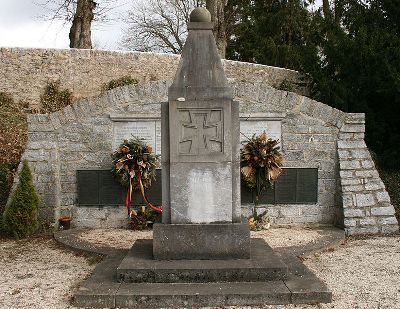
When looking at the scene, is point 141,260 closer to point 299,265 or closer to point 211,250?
point 211,250

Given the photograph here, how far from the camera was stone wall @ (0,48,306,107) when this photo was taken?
14859 mm

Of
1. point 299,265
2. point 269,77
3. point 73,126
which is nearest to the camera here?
point 299,265

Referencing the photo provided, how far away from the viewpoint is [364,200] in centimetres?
812

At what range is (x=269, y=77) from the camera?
15969mm

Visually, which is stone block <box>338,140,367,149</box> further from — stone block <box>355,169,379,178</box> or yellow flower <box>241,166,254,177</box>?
yellow flower <box>241,166,254,177</box>

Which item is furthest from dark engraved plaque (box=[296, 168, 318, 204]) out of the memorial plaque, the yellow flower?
the memorial plaque

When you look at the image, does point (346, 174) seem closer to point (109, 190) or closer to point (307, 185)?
point (307, 185)

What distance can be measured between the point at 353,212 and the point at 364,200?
314 millimetres

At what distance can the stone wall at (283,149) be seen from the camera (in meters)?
8.16

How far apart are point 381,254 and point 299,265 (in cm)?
181

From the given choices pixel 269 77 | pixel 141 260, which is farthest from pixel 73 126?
pixel 269 77

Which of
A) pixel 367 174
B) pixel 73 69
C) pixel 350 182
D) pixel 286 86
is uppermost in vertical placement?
pixel 73 69

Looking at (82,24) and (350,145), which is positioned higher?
(82,24)

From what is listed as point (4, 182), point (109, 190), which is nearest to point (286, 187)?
point (109, 190)
